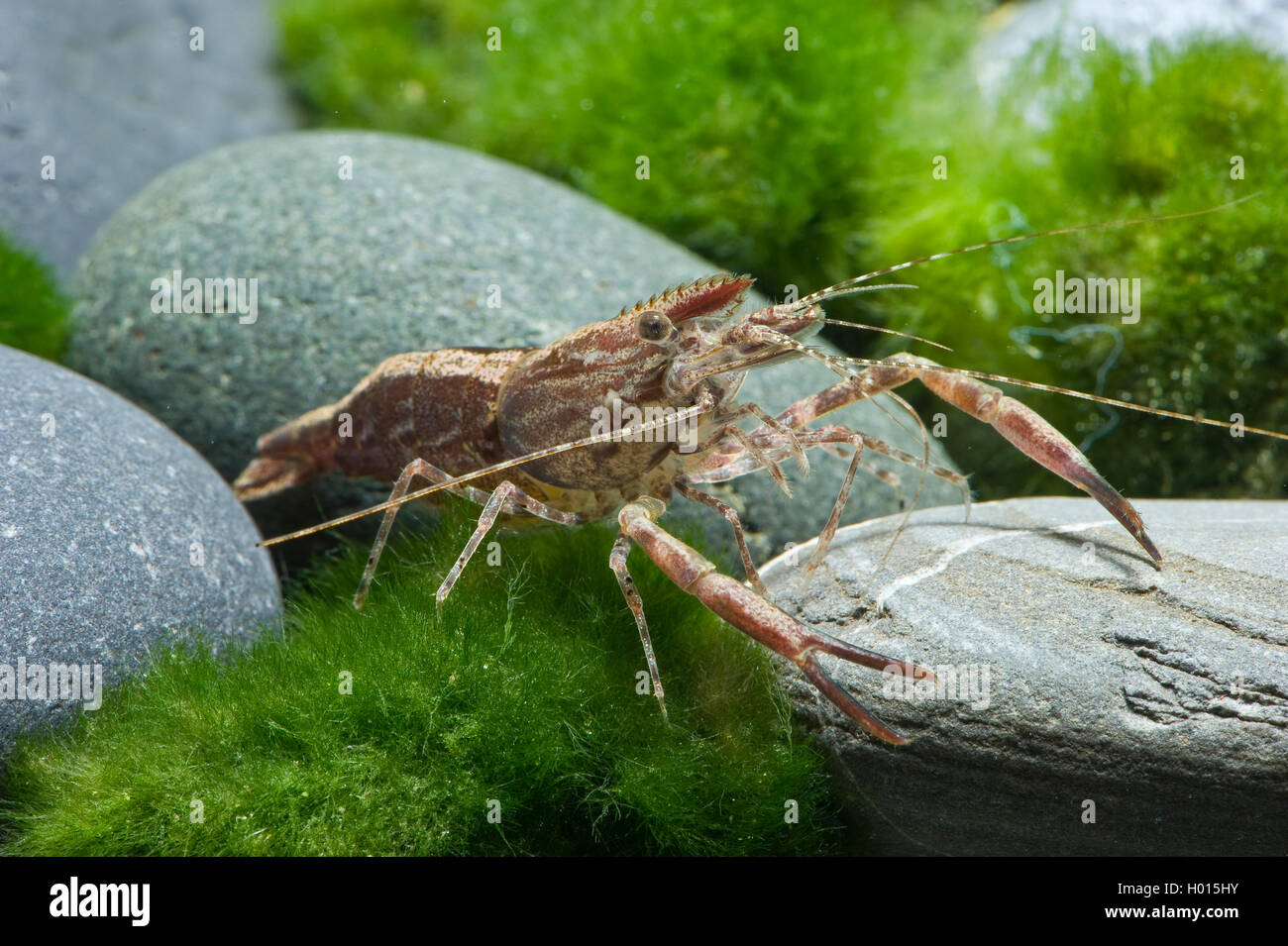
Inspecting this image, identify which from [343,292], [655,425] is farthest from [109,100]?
[655,425]

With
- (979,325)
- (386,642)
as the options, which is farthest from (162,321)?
(979,325)

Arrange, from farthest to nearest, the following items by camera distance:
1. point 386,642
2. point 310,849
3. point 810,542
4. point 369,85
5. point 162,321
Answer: point 369,85, point 162,321, point 810,542, point 386,642, point 310,849

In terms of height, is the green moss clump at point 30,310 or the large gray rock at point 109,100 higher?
the large gray rock at point 109,100

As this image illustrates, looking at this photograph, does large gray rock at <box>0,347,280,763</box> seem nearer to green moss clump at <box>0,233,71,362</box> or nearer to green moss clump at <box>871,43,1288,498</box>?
green moss clump at <box>0,233,71,362</box>

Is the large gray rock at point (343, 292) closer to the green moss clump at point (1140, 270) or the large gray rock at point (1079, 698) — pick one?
the green moss clump at point (1140, 270)

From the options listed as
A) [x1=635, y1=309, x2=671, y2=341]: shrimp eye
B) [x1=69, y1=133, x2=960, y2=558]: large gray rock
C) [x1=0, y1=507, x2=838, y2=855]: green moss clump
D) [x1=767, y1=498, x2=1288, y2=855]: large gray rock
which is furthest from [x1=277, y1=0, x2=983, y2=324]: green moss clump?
[x1=0, y1=507, x2=838, y2=855]: green moss clump

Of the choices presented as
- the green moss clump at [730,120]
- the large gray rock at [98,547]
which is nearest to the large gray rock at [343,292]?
the large gray rock at [98,547]
